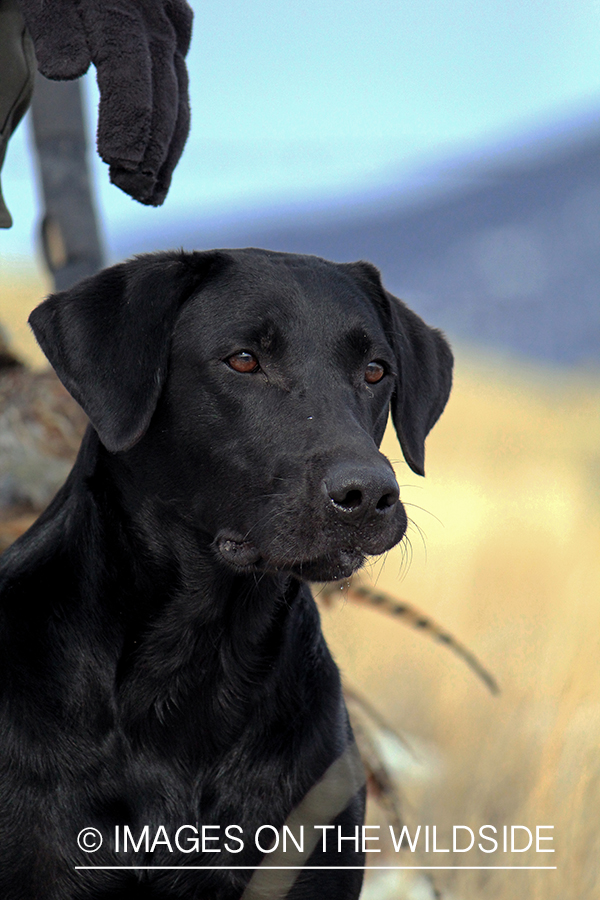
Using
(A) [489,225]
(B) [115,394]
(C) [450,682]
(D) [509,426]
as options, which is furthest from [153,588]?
(A) [489,225]

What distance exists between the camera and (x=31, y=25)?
90.8 inches

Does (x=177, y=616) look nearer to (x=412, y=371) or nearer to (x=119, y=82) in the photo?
(x=412, y=371)

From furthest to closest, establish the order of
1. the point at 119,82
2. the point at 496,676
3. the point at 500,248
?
the point at 500,248, the point at 496,676, the point at 119,82

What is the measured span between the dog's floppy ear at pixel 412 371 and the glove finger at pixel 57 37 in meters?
1.01

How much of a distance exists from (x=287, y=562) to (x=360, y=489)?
305 mm

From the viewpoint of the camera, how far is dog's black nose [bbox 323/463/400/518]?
7.01 feet

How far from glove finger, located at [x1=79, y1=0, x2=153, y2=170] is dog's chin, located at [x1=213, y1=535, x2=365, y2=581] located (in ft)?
3.15

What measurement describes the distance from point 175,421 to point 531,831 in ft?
7.81

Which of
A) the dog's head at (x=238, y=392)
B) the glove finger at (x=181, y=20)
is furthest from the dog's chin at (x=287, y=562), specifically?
the glove finger at (x=181, y=20)

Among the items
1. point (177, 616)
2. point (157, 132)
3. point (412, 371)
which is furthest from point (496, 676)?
point (157, 132)

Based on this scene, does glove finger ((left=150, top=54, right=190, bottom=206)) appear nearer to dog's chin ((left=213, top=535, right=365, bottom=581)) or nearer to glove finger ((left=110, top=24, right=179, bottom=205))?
glove finger ((left=110, top=24, right=179, bottom=205))

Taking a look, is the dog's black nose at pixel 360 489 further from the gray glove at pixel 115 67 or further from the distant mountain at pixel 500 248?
the distant mountain at pixel 500 248

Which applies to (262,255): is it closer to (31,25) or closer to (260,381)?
(260,381)

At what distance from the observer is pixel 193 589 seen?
255cm
